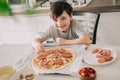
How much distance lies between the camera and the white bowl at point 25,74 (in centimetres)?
100

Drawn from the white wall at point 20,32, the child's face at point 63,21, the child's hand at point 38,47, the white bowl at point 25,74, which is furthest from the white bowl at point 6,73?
the white wall at point 20,32

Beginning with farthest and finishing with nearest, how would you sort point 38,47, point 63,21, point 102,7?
point 102,7 → point 63,21 → point 38,47

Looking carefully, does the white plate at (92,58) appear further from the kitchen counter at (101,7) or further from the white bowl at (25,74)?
→ the kitchen counter at (101,7)

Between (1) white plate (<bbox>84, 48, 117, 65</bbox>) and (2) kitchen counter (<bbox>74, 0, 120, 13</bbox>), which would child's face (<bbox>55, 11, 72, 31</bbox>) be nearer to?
(1) white plate (<bbox>84, 48, 117, 65</bbox>)

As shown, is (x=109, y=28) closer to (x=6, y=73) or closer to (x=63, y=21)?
(x=63, y=21)

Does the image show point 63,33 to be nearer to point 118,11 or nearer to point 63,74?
point 63,74

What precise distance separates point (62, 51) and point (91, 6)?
3.50 feet

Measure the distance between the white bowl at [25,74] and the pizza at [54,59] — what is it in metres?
0.07

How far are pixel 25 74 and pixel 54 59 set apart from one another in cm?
21

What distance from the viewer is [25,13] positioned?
10.5 inches

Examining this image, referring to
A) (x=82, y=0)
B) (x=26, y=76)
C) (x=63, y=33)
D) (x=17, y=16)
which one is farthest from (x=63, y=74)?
(x=82, y=0)

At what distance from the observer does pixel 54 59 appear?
45.7 inches

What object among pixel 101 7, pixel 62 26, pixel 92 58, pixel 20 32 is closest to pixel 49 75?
pixel 92 58

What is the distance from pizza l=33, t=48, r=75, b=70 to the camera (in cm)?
108
